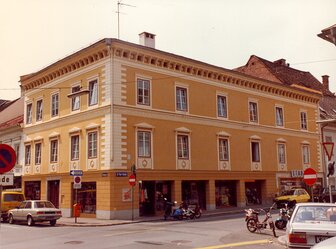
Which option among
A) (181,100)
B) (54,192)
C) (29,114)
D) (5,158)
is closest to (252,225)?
(5,158)

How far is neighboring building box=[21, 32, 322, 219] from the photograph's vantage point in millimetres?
28016

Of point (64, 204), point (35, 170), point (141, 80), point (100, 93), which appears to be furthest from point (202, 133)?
point (35, 170)

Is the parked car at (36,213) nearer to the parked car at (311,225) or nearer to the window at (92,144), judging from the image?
the window at (92,144)

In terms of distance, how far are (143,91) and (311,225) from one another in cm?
2077

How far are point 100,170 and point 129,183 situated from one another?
7.69ft

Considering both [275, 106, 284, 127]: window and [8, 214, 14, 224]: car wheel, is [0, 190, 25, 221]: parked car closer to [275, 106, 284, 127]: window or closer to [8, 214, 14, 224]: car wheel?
[8, 214, 14, 224]: car wheel

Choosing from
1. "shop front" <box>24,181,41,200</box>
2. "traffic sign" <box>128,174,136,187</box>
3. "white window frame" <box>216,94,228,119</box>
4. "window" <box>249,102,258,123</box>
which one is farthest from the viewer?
"window" <box>249,102,258,123</box>

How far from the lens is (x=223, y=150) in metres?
34.4

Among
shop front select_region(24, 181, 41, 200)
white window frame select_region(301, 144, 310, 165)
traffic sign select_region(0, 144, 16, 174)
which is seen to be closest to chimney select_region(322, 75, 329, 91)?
white window frame select_region(301, 144, 310, 165)

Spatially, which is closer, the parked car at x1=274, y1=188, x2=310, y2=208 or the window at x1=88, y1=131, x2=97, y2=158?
the window at x1=88, y1=131, x2=97, y2=158

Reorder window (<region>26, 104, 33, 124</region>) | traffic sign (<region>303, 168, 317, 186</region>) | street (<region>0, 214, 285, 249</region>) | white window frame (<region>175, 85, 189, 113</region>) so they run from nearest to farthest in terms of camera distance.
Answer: street (<region>0, 214, 285, 249</region>)
traffic sign (<region>303, 168, 317, 186</region>)
white window frame (<region>175, 85, 189, 113</region>)
window (<region>26, 104, 33, 124</region>)

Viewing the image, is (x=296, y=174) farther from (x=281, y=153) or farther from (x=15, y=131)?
(x=15, y=131)

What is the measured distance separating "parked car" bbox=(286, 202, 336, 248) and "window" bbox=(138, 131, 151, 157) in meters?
18.4

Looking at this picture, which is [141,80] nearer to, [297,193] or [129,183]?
[129,183]
